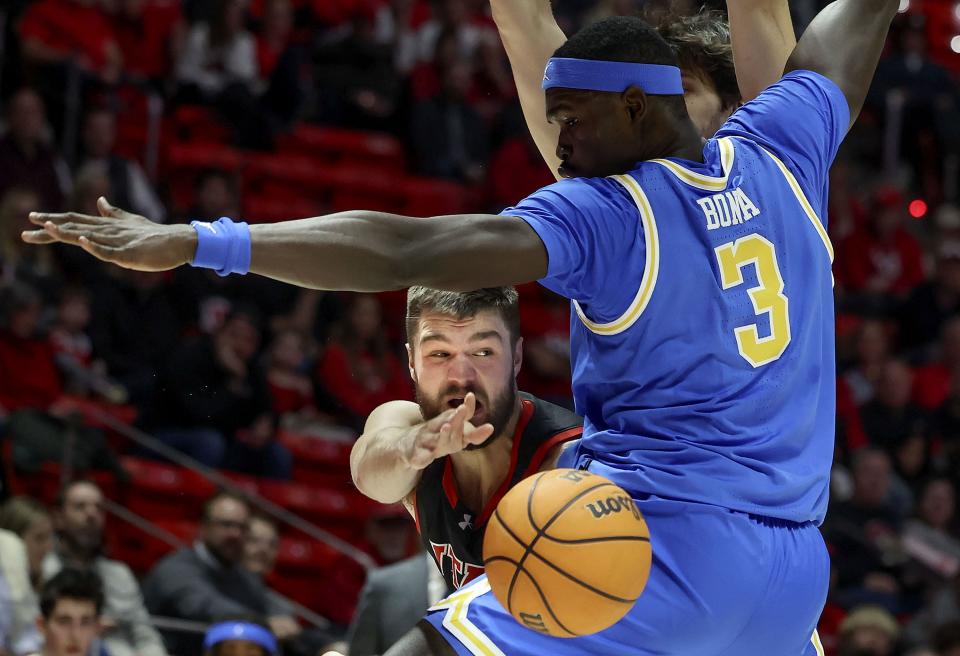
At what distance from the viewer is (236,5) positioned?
1389cm

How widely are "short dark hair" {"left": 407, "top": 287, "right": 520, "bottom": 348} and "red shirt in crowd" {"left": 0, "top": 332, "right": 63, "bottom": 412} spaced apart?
648 cm

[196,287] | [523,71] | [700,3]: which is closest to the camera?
[523,71]

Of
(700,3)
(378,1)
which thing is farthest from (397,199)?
(700,3)

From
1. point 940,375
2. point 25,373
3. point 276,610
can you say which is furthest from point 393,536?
point 940,375

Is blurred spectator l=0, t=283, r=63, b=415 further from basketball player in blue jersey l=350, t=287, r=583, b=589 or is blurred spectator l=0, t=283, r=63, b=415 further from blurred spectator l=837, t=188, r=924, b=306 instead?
blurred spectator l=837, t=188, r=924, b=306

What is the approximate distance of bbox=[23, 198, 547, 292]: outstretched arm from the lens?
3.47 meters

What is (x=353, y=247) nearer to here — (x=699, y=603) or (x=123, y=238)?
(x=123, y=238)

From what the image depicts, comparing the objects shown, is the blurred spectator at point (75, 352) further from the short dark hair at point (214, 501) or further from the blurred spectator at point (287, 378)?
the short dark hair at point (214, 501)

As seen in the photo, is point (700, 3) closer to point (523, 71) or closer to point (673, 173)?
point (523, 71)

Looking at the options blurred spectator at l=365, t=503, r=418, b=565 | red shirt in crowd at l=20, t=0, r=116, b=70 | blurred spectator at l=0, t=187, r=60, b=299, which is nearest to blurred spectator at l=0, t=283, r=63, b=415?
blurred spectator at l=0, t=187, r=60, b=299

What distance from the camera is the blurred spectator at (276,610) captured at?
8.99 m

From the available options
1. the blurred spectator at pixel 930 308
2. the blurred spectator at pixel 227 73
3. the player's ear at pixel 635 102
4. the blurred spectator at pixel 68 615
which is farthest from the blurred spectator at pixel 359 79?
the player's ear at pixel 635 102

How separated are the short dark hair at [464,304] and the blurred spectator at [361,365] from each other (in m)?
7.24

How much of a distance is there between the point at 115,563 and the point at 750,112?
Answer: 19.7ft
